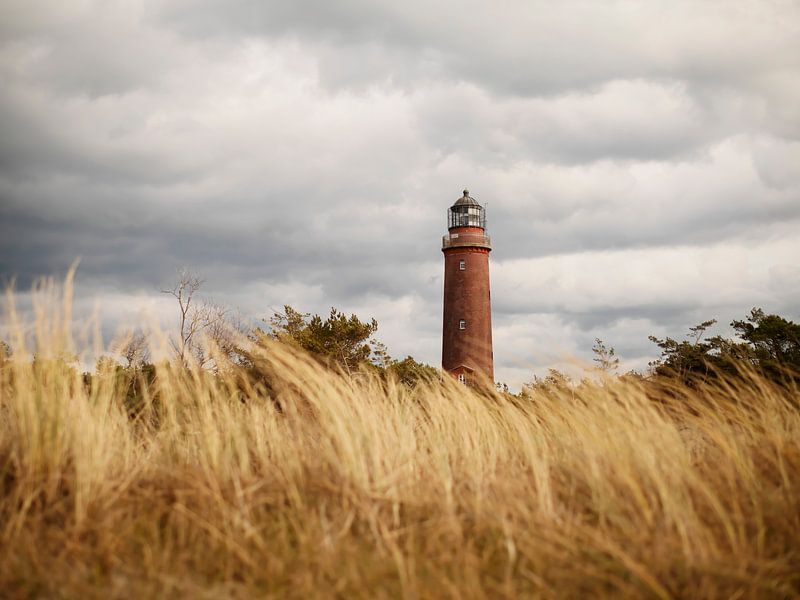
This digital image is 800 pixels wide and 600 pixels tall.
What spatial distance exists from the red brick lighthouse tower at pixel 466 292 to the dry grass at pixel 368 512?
2590 centimetres

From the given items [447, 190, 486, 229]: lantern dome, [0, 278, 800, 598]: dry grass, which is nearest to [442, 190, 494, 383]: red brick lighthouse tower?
[447, 190, 486, 229]: lantern dome

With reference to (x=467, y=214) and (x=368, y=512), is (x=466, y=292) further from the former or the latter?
(x=368, y=512)

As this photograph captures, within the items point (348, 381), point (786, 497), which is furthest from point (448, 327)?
point (786, 497)

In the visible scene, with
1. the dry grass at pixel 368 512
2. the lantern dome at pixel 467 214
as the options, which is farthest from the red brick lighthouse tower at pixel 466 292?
the dry grass at pixel 368 512

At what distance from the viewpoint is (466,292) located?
3216 centimetres

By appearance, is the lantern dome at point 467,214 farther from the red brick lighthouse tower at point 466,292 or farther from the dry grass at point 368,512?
the dry grass at point 368,512

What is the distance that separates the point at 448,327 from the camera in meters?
32.1

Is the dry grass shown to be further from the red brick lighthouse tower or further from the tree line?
the red brick lighthouse tower

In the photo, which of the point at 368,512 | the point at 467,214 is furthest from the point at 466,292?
the point at 368,512

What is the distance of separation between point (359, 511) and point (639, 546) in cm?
141

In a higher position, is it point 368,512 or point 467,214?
point 467,214

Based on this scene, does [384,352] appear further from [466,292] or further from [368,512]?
[368,512]

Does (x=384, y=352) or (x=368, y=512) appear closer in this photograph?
(x=368, y=512)

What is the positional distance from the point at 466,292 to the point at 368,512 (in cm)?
2895
